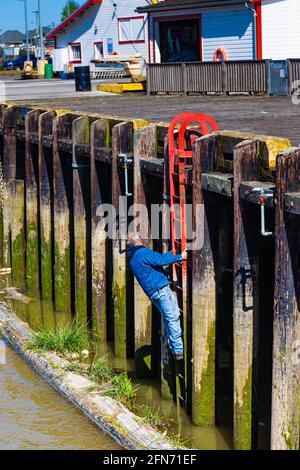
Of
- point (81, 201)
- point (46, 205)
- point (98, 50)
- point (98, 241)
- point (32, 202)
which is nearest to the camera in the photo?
point (98, 241)

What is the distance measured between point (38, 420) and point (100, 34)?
142 feet

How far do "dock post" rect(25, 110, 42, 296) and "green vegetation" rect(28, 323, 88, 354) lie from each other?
3.88 meters

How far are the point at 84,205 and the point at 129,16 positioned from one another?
36235 mm

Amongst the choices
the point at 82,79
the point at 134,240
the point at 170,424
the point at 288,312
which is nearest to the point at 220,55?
the point at 82,79

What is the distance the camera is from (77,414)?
1183cm

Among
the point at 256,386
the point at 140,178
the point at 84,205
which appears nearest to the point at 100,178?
the point at 84,205

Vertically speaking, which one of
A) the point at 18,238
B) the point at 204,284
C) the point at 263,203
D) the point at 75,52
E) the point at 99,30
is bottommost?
the point at 18,238

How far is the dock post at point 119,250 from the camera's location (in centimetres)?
1323

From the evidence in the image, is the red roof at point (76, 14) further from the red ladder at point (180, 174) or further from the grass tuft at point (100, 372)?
the red ladder at point (180, 174)

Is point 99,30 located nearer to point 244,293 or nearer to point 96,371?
point 96,371

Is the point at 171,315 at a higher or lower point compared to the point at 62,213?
lower

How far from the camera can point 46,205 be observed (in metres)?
17.0

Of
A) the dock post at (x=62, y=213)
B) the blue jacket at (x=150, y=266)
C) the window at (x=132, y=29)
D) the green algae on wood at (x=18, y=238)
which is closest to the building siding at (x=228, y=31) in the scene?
the window at (x=132, y=29)

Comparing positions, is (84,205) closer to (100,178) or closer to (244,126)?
(100,178)
